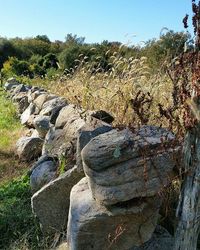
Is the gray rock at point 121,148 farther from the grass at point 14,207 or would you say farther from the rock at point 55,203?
the grass at point 14,207

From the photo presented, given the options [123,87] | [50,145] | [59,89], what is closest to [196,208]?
[50,145]

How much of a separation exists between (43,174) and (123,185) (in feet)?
6.31

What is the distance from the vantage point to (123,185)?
2.69m

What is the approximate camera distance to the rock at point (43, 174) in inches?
174

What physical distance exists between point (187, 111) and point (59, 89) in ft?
22.4

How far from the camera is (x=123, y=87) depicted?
5.71 meters

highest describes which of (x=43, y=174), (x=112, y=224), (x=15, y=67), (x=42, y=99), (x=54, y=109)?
(x=15, y=67)

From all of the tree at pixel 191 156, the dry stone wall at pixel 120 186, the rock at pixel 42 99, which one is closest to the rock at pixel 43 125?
the rock at pixel 42 99

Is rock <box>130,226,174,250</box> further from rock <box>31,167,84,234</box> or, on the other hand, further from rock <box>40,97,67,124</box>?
rock <box>40,97,67,124</box>

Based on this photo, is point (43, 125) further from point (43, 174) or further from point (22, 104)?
point (22, 104)

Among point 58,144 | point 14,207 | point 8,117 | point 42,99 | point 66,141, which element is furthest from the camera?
point 8,117

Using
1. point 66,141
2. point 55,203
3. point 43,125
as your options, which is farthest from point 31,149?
point 55,203

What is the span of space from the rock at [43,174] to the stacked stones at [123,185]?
139 cm

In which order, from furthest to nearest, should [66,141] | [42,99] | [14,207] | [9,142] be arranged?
[42,99] → [9,142] → [66,141] → [14,207]
